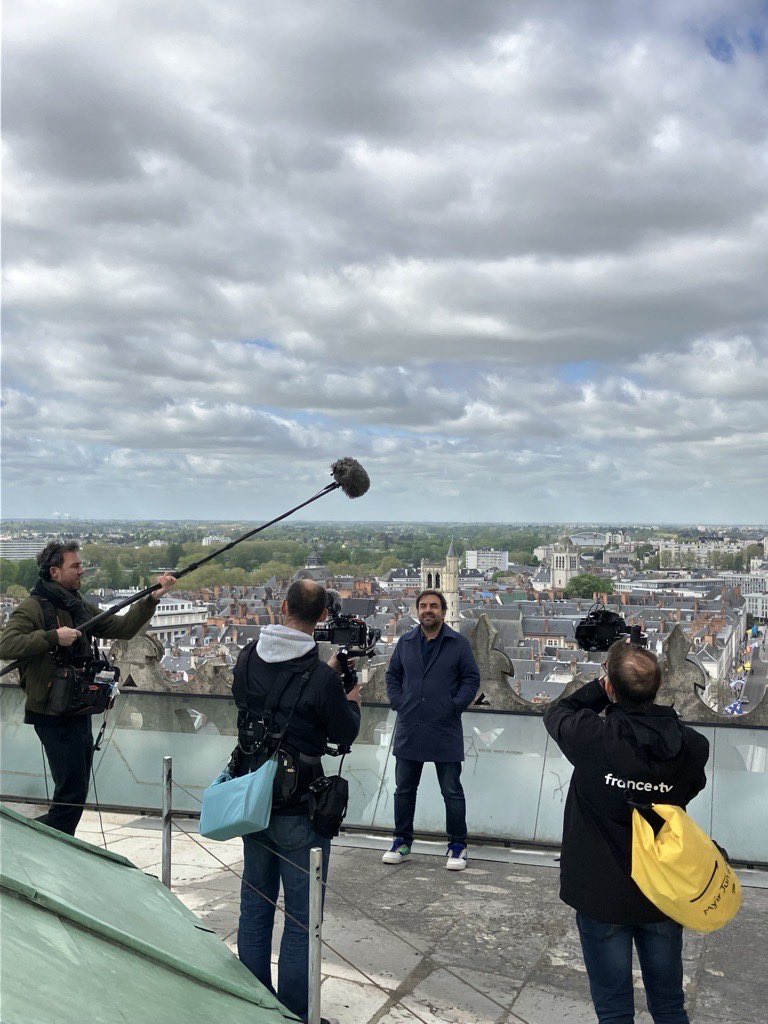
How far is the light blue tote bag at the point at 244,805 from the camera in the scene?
3652 millimetres

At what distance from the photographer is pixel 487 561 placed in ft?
432

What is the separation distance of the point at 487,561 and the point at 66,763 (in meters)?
128

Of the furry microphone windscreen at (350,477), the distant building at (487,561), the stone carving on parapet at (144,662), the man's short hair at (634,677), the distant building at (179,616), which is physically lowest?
the distant building at (179,616)

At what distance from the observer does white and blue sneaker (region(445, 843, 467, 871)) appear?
5.73m

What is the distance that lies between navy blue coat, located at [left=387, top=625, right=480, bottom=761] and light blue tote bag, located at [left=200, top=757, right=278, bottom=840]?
2.33 metres

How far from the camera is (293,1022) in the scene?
213 centimetres

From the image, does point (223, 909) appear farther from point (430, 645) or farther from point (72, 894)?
point (72, 894)

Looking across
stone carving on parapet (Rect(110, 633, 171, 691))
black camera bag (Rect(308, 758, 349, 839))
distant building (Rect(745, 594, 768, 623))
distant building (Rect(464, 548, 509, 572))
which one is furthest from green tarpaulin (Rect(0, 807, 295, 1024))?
distant building (Rect(464, 548, 509, 572))

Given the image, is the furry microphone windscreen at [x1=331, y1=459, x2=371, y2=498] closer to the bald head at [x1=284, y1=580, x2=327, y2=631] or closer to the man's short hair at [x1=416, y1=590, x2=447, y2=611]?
the man's short hair at [x1=416, y1=590, x2=447, y2=611]

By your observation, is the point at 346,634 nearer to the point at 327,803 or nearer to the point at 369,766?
the point at 327,803

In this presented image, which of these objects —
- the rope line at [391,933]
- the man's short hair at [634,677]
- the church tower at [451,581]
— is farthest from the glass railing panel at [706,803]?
the church tower at [451,581]

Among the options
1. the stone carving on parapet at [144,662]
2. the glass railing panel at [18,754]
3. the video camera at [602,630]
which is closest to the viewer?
the video camera at [602,630]

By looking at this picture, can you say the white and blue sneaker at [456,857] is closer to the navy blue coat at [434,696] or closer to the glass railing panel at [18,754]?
the navy blue coat at [434,696]

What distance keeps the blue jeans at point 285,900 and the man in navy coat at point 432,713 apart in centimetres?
204
